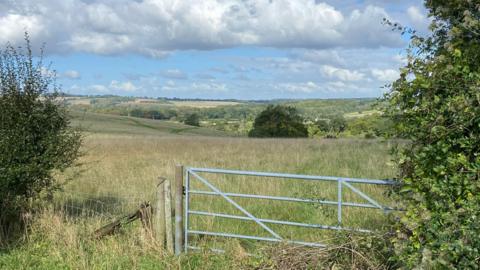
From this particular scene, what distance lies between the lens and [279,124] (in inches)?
3378

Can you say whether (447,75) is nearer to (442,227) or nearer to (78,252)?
(442,227)

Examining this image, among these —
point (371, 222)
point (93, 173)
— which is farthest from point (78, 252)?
point (93, 173)

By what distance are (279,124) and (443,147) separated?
81035 millimetres

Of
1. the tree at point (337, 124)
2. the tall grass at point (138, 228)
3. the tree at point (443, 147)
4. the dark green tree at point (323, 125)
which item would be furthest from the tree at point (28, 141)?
the dark green tree at point (323, 125)

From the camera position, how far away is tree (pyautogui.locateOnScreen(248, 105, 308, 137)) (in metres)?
85.1

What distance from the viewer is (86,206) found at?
37.9 ft

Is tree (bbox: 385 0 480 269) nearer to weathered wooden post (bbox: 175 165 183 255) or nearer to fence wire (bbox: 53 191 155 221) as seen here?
weathered wooden post (bbox: 175 165 183 255)

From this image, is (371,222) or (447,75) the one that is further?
(371,222)

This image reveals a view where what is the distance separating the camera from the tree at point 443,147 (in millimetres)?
4684

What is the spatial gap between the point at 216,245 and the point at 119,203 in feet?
14.5

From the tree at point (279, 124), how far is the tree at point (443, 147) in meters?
79.0

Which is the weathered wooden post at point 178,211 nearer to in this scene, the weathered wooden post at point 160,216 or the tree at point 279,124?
the weathered wooden post at point 160,216

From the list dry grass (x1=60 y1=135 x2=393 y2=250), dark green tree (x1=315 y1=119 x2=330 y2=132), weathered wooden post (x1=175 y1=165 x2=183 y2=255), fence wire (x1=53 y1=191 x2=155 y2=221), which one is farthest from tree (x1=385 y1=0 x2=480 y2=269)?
dark green tree (x1=315 y1=119 x2=330 y2=132)

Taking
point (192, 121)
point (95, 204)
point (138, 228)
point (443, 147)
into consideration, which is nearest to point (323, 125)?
point (192, 121)
